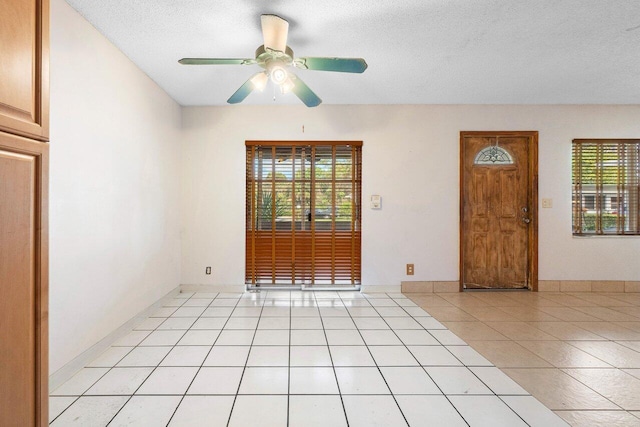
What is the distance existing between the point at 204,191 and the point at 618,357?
173 inches

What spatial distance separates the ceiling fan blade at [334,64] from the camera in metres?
2.22

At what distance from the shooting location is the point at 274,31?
2182 millimetres

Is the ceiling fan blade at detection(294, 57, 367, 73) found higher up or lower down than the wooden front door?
higher up

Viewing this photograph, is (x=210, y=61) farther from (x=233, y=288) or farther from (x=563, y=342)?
(x=563, y=342)

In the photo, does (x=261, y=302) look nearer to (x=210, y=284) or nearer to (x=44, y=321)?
(x=210, y=284)

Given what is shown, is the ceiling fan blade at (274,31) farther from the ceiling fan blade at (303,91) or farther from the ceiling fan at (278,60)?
the ceiling fan blade at (303,91)

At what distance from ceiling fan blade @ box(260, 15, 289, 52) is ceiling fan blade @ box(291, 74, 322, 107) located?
36 centimetres

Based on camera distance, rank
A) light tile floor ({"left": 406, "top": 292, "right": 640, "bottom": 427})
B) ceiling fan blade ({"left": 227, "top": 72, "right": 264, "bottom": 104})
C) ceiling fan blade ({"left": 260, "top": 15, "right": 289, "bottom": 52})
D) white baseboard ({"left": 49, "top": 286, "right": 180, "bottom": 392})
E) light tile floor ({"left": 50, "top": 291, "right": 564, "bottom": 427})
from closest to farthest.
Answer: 1. light tile floor ({"left": 50, "top": 291, "right": 564, "bottom": 427})
2. light tile floor ({"left": 406, "top": 292, "right": 640, "bottom": 427})
3. white baseboard ({"left": 49, "top": 286, "right": 180, "bottom": 392})
4. ceiling fan blade ({"left": 260, "top": 15, "right": 289, "bottom": 52})
5. ceiling fan blade ({"left": 227, "top": 72, "right": 264, "bottom": 104})

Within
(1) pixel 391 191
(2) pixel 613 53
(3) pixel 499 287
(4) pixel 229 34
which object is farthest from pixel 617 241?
(4) pixel 229 34

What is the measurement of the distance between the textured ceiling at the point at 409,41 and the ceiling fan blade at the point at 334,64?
0.31 meters

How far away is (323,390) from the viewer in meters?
1.92

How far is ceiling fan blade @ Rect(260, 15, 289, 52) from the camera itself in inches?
83.7

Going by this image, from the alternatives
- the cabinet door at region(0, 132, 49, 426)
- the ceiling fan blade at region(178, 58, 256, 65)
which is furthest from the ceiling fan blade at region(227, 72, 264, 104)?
the cabinet door at region(0, 132, 49, 426)

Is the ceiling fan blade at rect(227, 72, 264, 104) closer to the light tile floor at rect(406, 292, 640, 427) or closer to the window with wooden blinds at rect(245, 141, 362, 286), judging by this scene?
the window with wooden blinds at rect(245, 141, 362, 286)
